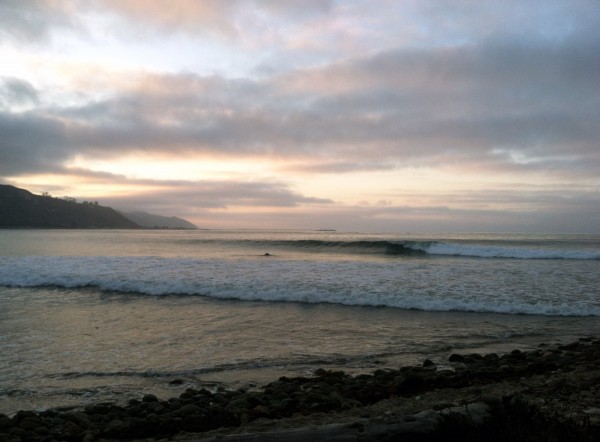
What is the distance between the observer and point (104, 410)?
16.6ft

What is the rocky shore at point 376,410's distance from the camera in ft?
11.2

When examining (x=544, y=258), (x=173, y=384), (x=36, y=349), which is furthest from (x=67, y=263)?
(x=544, y=258)

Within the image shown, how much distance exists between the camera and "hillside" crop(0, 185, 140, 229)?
114 m

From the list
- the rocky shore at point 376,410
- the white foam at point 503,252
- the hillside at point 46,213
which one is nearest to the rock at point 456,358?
the rocky shore at point 376,410

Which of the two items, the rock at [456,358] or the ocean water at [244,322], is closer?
the ocean water at [244,322]

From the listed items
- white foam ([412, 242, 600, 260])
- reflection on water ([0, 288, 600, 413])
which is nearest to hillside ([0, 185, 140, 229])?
→ white foam ([412, 242, 600, 260])

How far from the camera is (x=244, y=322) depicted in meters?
10.1

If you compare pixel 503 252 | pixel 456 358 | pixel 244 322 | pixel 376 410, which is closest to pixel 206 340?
pixel 244 322

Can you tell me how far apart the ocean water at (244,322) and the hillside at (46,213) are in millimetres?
112304

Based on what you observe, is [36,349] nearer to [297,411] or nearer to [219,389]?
[219,389]

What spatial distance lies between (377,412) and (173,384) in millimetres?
2969

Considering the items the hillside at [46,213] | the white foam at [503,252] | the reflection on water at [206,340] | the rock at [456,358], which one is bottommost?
the reflection on water at [206,340]

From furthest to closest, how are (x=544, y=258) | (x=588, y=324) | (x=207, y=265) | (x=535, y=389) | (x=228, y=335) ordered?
(x=544, y=258) → (x=207, y=265) → (x=588, y=324) → (x=228, y=335) → (x=535, y=389)

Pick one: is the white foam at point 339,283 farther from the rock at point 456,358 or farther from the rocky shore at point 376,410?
the rocky shore at point 376,410
